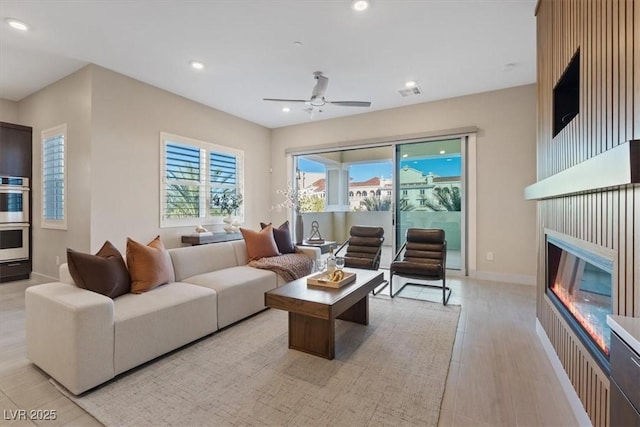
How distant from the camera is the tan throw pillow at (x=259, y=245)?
3.91 meters

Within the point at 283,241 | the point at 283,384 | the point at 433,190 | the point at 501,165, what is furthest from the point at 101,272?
the point at 501,165

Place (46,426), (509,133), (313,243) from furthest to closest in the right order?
(313,243)
(509,133)
(46,426)

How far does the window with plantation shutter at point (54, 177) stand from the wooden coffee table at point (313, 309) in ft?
12.6

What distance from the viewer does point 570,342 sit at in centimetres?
188

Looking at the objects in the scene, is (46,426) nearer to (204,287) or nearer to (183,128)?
(204,287)

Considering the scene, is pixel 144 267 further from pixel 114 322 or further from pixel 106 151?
pixel 106 151

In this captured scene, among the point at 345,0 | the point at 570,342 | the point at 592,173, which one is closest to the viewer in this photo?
the point at 592,173

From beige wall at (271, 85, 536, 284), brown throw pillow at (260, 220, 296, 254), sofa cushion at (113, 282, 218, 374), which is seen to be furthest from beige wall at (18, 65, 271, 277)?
beige wall at (271, 85, 536, 284)

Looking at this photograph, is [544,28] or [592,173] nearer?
[592,173]

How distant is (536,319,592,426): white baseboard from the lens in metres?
1.64

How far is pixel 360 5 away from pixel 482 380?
128 inches

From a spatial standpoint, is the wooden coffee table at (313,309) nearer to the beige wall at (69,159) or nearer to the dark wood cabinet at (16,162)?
the beige wall at (69,159)

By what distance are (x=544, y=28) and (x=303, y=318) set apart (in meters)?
3.24

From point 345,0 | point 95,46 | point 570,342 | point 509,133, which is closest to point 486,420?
point 570,342
